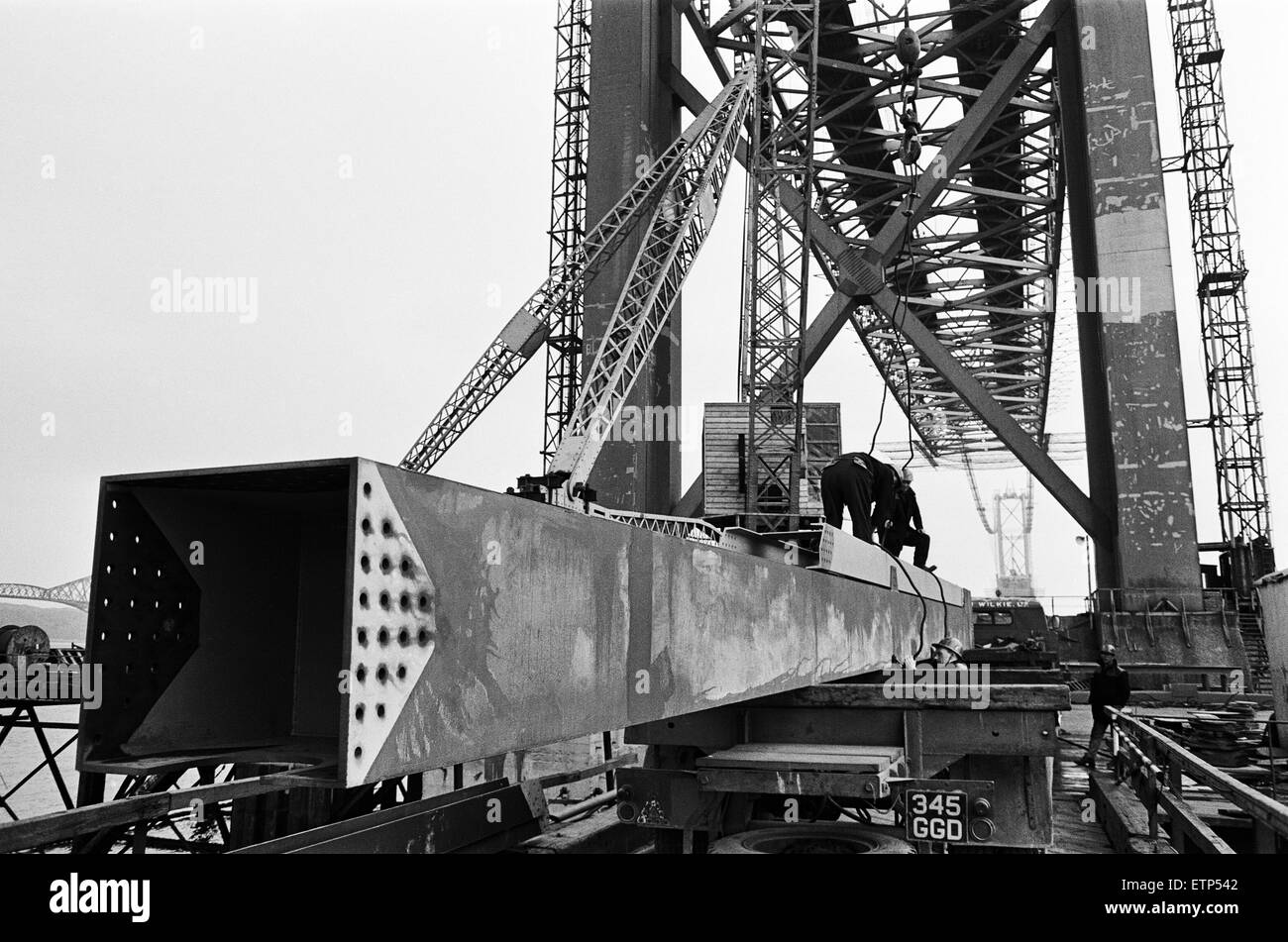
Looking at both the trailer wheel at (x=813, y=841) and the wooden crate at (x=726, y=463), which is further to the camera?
the wooden crate at (x=726, y=463)

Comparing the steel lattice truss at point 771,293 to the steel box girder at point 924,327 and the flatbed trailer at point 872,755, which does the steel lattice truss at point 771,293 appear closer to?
the steel box girder at point 924,327

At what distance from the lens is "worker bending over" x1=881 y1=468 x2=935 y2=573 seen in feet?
35.8

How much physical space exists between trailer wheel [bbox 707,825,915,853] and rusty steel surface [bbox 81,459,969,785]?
9.18ft

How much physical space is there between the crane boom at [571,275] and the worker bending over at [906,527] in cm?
1387

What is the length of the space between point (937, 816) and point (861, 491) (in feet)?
15.7

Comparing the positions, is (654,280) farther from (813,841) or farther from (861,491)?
(813,841)

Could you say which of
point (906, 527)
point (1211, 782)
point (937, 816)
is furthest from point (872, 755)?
point (906, 527)

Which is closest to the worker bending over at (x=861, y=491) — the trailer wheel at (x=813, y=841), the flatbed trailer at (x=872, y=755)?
the flatbed trailer at (x=872, y=755)

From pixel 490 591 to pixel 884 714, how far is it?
4463 millimetres

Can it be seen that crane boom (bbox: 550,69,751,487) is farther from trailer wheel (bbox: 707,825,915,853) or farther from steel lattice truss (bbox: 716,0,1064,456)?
trailer wheel (bbox: 707,825,915,853)

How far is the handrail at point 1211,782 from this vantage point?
544 cm

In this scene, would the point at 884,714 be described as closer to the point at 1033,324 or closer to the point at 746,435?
the point at 746,435

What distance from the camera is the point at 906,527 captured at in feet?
36.7
